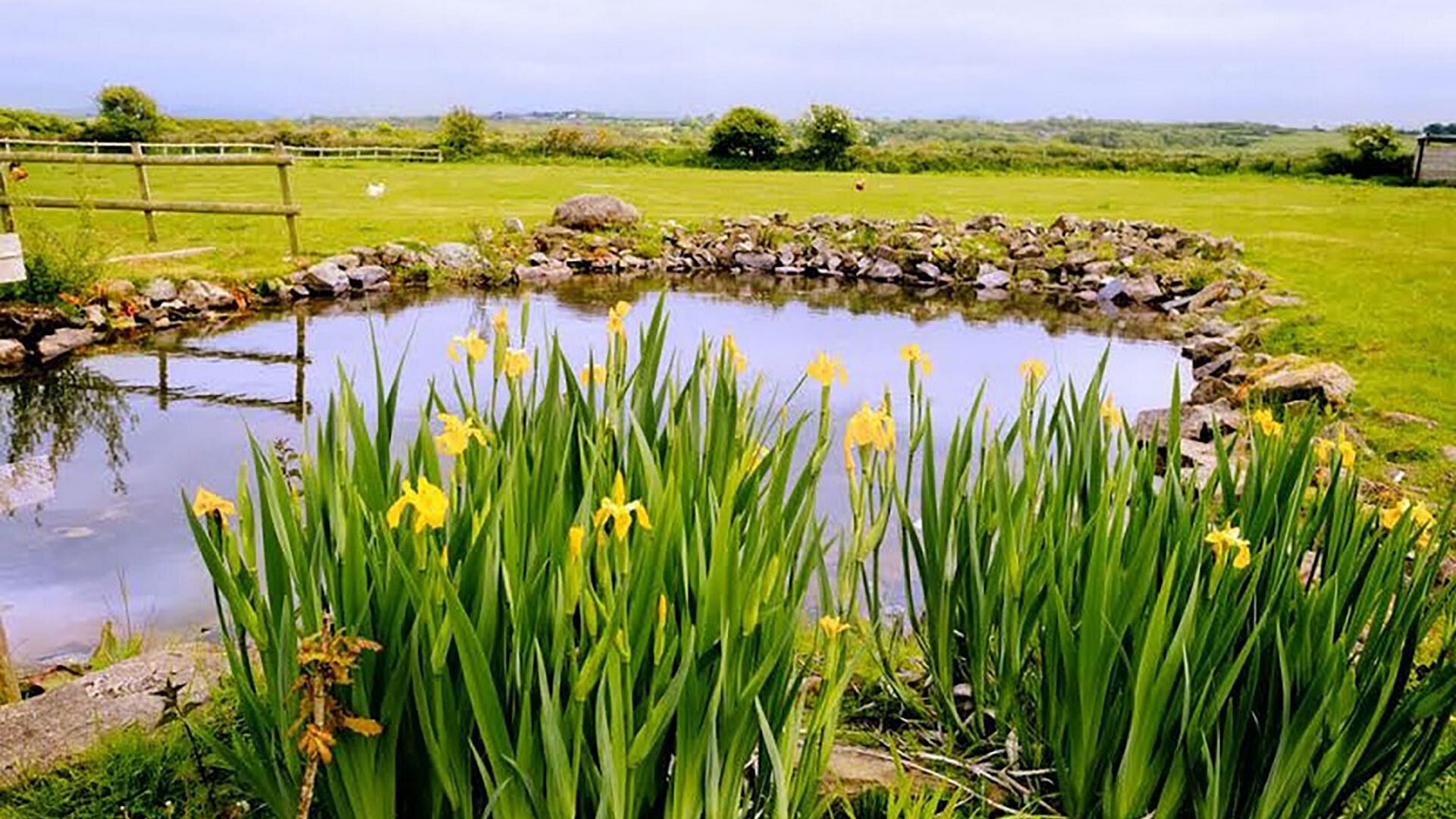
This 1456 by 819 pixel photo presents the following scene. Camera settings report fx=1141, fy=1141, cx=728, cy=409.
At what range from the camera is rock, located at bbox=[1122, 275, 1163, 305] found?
51.2 ft

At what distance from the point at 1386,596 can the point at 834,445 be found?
5235 millimetres

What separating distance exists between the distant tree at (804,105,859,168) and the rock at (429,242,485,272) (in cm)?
2264

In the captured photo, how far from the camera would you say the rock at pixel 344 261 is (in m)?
14.5

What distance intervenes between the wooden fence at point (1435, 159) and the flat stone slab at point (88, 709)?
36408mm

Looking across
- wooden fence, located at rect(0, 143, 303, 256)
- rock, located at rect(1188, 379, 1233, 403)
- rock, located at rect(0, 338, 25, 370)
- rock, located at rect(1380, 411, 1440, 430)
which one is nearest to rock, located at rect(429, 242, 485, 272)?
wooden fence, located at rect(0, 143, 303, 256)

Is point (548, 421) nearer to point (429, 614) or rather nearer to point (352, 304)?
point (429, 614)

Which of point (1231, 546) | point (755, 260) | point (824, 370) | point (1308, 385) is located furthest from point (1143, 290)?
point (824, 370)

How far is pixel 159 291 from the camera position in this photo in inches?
487

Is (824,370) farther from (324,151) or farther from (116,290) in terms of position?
(324,151)

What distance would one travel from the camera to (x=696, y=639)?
1826mm

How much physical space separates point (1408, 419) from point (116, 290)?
1185 cm

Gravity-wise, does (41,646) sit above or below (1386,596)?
below

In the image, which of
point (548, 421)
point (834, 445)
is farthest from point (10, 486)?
point (548, 421)

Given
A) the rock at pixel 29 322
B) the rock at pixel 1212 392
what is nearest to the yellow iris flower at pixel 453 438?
the rock at pixel 1212 392
